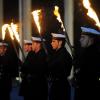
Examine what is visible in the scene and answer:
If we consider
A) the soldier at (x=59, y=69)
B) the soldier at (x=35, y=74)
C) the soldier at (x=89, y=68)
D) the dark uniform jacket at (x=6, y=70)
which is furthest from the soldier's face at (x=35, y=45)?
the soldier at (x=89, y=68)

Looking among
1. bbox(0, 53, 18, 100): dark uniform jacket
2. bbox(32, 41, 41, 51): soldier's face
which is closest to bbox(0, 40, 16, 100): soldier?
bbox(0, 53, 18, 100): dark uniform jacket

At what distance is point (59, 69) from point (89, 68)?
1295 millimetres

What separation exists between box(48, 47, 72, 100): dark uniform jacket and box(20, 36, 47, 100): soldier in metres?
→ 0.62

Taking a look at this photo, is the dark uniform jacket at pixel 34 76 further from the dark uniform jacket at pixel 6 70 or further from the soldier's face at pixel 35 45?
the dark uniform jacket at pixel 6 70

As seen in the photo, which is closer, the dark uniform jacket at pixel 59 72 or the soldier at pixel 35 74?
the dark uniform jacket at pixel 59 72

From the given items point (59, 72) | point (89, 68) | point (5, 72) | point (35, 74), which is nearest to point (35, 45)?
point (35, 74)

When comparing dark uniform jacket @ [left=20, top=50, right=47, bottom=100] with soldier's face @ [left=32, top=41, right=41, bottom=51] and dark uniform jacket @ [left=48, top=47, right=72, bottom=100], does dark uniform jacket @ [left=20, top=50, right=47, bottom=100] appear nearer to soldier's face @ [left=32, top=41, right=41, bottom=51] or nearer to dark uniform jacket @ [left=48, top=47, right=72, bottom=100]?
soldier's face @ [left=32, top=41, right=41, bottom=51]

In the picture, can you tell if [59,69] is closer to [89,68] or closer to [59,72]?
[59,72]

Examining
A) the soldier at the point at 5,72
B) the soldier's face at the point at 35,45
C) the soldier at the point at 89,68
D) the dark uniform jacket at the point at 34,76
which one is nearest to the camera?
the soldier at the point at 89,68

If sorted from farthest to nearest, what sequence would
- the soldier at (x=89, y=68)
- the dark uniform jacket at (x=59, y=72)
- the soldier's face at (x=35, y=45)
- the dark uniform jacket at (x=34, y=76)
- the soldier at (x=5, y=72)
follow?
1. the soldier at (x=5, y=72)
2. the soldier's face at (x=35, y=45)
3. the dark uniform jacket at (x=34, y=76)
4. the dark uniform jacket at (x=59, y=72)
5. the soldier at (x=89, y=68)

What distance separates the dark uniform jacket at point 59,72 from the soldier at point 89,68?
1037 mm

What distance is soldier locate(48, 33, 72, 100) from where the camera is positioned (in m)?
10.3

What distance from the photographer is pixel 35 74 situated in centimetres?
1118

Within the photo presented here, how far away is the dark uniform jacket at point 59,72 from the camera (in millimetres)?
10250
